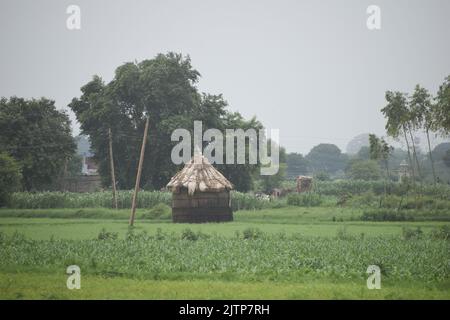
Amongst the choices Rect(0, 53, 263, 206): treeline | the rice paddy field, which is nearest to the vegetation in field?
the rice paddy field

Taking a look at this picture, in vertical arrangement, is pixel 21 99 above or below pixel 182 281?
above

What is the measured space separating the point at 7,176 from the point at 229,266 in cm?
2888

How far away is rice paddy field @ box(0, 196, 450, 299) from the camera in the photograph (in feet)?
47.8

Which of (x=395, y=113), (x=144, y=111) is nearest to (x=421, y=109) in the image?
(x=395, y=113)

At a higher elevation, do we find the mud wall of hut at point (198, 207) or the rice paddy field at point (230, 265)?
the mud wall of hut at point (198, 207)

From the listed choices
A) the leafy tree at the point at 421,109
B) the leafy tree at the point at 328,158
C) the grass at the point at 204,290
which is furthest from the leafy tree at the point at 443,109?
the leafy tree at the point at 328,158

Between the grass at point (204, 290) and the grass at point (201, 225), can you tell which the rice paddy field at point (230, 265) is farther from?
the grass at point (201, 225)

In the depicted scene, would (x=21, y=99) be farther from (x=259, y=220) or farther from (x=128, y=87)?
(x=259, y=220)

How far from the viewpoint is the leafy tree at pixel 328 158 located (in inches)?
5886

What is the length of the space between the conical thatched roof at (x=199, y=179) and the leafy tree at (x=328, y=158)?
112884 millimetres

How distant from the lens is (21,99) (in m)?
52.4

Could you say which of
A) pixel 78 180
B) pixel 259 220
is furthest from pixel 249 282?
pixel 78 180

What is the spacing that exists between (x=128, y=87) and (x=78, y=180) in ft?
77.1

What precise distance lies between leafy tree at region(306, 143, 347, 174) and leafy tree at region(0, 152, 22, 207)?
110145 mm
